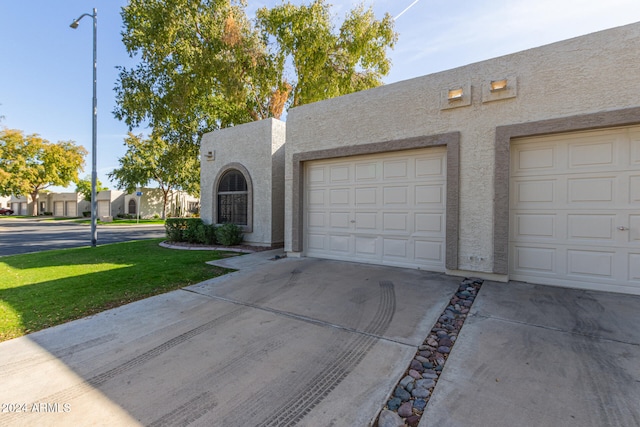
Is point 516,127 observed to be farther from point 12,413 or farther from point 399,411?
point 12,413

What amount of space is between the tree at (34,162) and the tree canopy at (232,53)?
1306 inches

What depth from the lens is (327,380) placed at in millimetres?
2693

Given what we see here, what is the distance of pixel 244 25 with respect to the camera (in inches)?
525

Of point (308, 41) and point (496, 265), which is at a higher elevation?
point (308, 41)

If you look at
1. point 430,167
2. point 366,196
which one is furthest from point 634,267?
point 366,196

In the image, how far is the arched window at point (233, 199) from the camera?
10.7 m

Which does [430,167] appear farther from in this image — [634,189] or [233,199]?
[233,199]

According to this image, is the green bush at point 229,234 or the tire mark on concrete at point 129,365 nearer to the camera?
the tire mark on concrete at point 129,365

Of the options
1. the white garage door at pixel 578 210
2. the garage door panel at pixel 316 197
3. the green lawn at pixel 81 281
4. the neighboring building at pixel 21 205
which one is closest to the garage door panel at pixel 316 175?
the garage door panel at pixel 316 197

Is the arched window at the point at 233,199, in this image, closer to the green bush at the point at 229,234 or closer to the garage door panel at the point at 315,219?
the green bush at the point at 229,234

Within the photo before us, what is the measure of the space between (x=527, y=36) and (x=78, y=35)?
15.7 metres

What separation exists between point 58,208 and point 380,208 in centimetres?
5611

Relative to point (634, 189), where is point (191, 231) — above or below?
below

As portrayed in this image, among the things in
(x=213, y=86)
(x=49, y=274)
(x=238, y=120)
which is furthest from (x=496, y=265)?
(x=238, y=120)
